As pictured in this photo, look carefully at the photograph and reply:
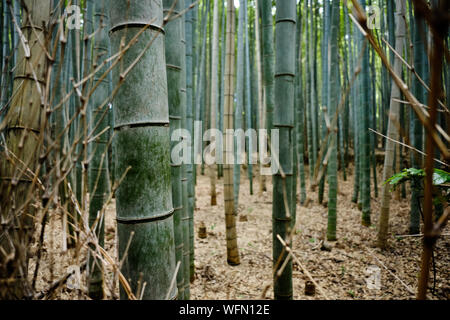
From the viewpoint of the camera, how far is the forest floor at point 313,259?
2.07 metres

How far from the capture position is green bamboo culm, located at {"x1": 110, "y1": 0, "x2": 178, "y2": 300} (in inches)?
28.5

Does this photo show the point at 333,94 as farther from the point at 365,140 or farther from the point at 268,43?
the point at 268,43

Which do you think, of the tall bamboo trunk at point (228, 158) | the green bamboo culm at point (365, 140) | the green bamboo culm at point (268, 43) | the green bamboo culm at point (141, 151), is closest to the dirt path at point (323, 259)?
the tall bamboo trunk at point (228, 158)

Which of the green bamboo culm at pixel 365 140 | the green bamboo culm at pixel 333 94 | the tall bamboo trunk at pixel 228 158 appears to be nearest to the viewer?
the tall bamboo trunk at pixel 228 158

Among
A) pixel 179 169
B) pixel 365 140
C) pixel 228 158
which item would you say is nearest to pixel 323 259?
pixel 228 158

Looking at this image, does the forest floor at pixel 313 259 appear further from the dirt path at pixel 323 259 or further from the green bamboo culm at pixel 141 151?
the green bamboo culm at pixel 141 151

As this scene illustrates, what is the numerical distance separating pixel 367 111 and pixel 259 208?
2.33 metres

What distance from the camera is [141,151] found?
0.73 metres

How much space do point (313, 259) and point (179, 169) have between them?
2.04 m

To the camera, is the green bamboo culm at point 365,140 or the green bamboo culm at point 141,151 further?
the green bamboo culm at point 365,140

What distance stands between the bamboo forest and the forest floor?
0.02 metres

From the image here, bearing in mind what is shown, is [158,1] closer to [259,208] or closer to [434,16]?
[434,16]

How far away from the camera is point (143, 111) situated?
728 millimetres
